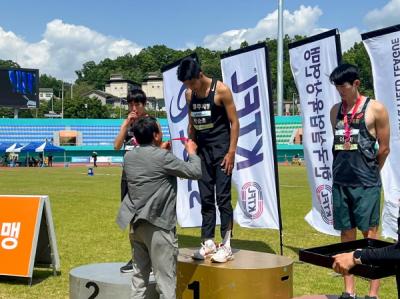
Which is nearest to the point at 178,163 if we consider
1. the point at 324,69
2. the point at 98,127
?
the point at 324,69

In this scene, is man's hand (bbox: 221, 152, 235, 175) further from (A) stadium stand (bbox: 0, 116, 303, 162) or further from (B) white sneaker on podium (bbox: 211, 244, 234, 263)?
(A) stadium stand (bbox: 0, 116, 303, 162)

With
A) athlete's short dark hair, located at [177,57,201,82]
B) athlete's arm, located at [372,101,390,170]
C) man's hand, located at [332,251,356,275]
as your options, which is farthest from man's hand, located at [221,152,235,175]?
man's hand, located at [332,251,356,275]

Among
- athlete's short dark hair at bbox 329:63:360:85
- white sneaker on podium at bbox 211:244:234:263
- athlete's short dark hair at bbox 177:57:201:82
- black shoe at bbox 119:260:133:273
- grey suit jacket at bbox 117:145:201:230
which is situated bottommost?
black shoe at bbox 119:260:133:273

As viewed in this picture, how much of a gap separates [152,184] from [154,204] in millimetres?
162

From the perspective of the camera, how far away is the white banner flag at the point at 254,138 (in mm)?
7242

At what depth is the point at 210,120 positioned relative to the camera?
16.8 feet

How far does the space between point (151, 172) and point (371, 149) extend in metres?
2.15

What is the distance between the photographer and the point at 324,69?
7125mm

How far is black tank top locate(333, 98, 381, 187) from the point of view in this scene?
4887 mm

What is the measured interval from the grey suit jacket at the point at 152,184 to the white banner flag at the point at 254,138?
123 inches

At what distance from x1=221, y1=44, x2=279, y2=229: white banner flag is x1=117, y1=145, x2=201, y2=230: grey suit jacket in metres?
3.13

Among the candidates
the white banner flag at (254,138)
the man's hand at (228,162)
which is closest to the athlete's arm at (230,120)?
the man's hand at (228,162)

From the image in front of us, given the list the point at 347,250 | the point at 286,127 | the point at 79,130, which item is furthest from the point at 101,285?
the point at 79,130

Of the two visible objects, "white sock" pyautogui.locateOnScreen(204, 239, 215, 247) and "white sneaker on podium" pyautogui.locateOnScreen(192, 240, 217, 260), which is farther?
"white sock" pyautogui.locateOnScreen(204, 239, 215, 247)
